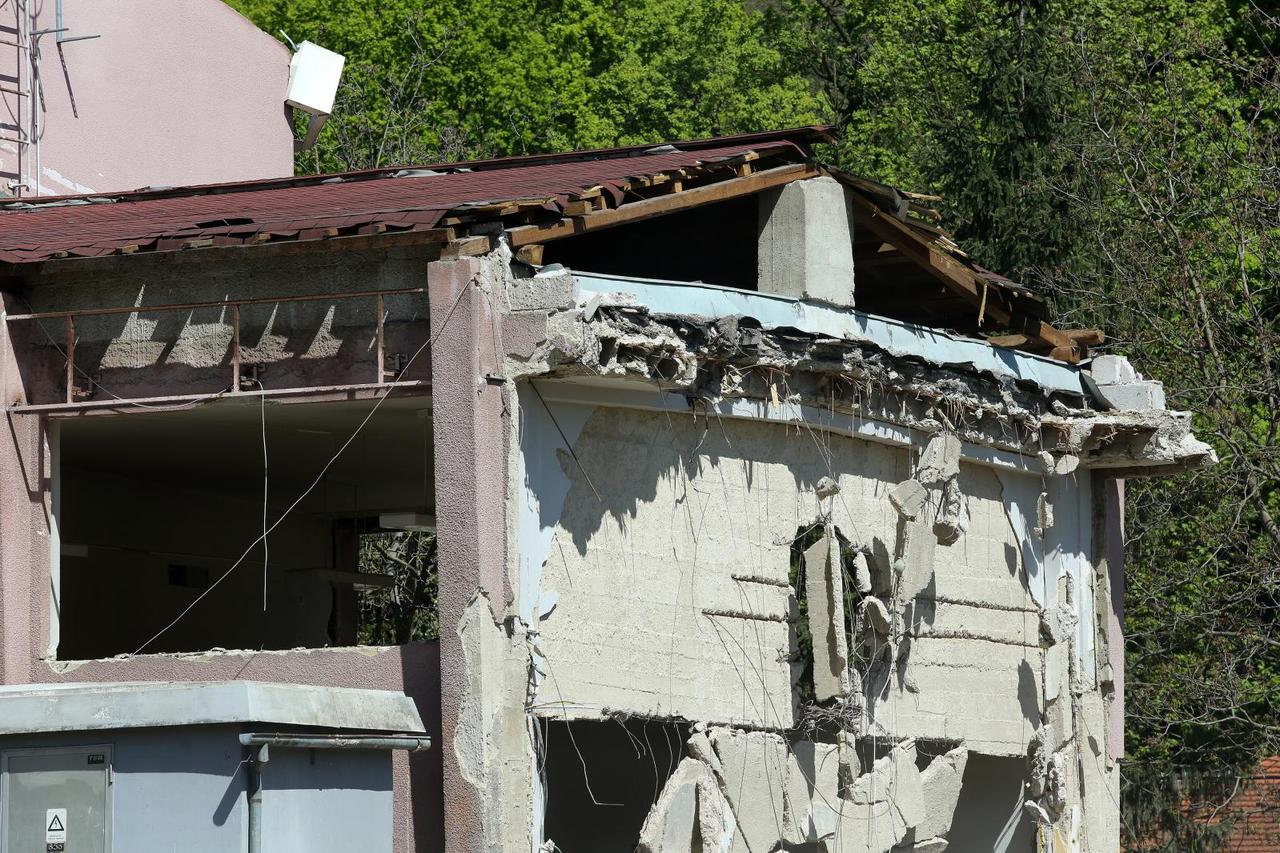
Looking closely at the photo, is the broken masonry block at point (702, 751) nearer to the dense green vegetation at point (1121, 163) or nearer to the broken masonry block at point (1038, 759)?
the broken masonry block at point (1038, 759)

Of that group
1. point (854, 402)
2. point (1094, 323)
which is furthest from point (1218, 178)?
point (854, 402)

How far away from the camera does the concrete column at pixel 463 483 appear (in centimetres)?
1301

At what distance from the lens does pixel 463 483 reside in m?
13.2

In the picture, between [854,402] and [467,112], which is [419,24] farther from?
[854,402]

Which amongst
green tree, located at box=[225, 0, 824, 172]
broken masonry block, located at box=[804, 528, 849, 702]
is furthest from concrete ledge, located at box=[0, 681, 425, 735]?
green tree, located at box=[225, 0, 824, 172]

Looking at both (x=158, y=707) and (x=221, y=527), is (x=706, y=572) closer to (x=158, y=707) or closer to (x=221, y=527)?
(x=158, y=707)

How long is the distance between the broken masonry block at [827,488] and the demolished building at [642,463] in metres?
0.13

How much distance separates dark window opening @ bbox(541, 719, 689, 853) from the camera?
18.1 meters

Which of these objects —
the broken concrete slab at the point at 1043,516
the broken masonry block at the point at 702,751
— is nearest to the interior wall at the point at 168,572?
the broken masonry block at the point at 702,751

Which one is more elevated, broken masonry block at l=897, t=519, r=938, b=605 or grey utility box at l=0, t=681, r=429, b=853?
broken masonry block at l=897, t=519, r=938, b=605

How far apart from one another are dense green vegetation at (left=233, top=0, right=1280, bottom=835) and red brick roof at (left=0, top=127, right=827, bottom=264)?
11.9 meters

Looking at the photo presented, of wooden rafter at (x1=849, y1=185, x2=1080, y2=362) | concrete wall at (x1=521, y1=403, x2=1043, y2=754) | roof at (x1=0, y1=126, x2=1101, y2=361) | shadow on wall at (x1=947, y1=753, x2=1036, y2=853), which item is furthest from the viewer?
shadow on wall at (x1=947, y1=753, x2=1036, y2=853)

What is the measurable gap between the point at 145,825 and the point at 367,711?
5.07 feet

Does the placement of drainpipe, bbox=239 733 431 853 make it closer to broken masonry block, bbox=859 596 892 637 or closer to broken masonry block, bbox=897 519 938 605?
broken masonry block, bbox=859 596 892 637
